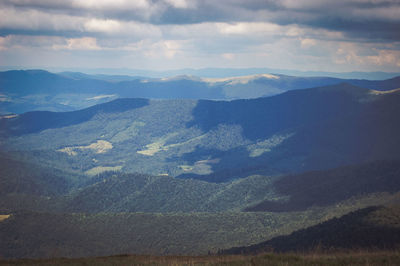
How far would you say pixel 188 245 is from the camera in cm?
15788

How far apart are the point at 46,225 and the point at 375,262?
186191mm

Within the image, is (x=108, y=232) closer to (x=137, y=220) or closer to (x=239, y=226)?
(x=137, y=220)

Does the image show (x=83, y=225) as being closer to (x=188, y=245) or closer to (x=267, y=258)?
(x=188, y=245)

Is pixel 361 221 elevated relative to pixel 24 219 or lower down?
elevated

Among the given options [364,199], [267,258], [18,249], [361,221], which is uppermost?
[267,258]

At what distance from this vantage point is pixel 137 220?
19800cm

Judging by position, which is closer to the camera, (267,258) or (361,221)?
(267,258)

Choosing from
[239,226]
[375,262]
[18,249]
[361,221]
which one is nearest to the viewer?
[375,262]

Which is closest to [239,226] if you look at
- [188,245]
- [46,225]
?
[188,245]

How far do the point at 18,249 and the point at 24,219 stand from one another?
30344mm

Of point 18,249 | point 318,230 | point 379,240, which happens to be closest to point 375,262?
point 379,240

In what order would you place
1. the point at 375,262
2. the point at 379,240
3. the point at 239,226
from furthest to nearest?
the point at 239,226
the point at 379,240
the point at 375,262

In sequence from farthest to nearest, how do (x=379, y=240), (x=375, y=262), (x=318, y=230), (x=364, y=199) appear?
1. (x=364, y=199)
2. (x=318, y=230)
3. (x=379, y=240)
4. (x=375, y=262)

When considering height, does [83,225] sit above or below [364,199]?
below
